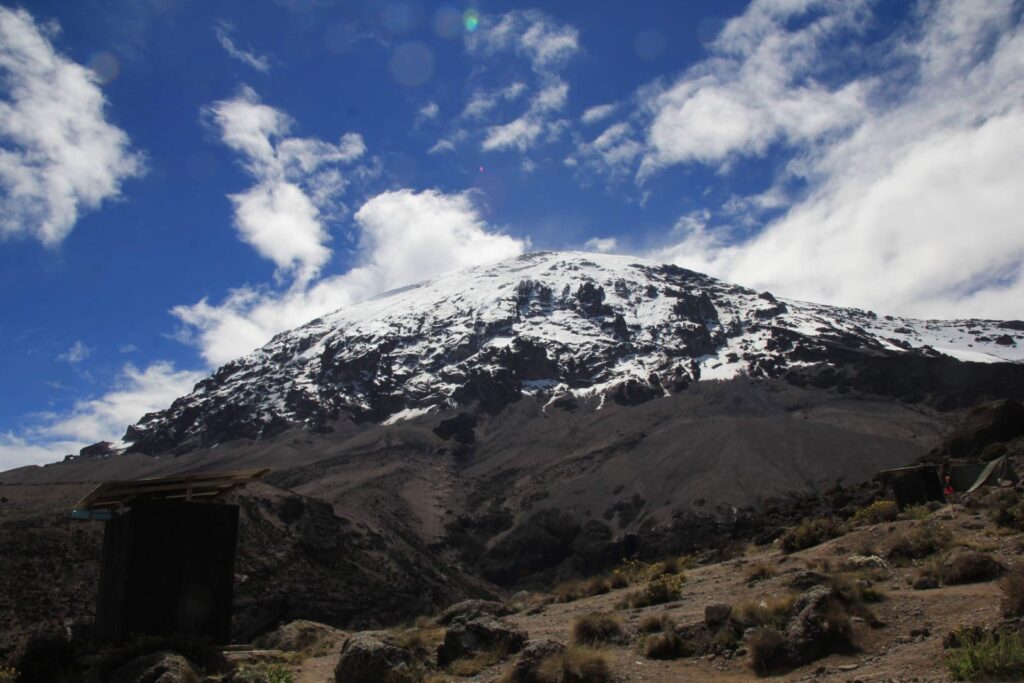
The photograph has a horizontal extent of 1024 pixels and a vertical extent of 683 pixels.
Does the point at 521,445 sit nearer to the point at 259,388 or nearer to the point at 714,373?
the point at 714,373

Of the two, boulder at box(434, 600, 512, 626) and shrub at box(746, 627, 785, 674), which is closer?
shrub at box(746, 627, 785, 674)

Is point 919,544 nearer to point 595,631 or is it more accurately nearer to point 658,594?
point 658,594

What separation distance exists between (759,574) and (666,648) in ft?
18.2

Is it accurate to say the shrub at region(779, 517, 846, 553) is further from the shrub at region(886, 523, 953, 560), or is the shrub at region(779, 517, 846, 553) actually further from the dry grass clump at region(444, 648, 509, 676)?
the dry grass clump at region(444, 648, 509, 676)

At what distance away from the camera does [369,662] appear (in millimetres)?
10484

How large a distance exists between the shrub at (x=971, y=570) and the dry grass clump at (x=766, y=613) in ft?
8.79

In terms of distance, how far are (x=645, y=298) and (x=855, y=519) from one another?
138501mm

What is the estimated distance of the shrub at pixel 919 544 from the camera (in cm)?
1404

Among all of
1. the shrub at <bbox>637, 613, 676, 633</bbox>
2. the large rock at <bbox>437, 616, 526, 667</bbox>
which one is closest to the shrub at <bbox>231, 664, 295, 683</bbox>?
the large rock at <bbox>437, 616, 526, 667</bbox>

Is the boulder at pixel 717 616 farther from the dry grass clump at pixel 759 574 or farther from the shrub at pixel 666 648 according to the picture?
the dry grass clump at pixel 759 574

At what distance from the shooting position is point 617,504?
7362 cm

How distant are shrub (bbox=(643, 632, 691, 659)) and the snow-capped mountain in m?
102

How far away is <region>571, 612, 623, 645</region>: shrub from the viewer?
451 inches

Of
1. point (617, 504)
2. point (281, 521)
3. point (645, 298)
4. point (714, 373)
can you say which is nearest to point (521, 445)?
point (617, 504)
